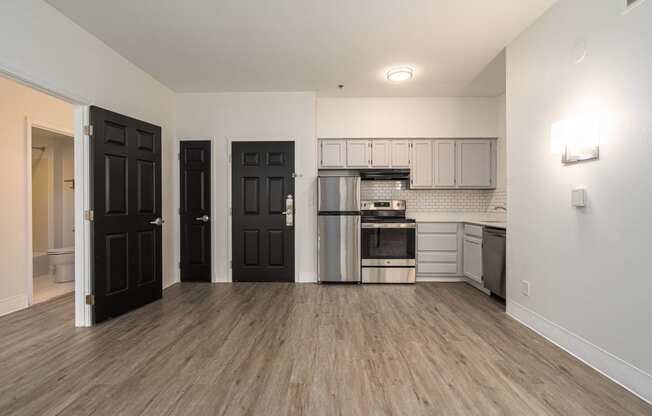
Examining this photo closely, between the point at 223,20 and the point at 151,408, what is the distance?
2.94 m

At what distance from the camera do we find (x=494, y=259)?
12.3 ft

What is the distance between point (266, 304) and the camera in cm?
366

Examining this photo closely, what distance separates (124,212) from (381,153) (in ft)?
11.4

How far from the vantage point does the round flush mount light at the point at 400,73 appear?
3.82 meters

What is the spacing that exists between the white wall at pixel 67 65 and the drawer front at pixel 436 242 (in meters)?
3.68

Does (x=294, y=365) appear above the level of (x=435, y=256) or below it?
below

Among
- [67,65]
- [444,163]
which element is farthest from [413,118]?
[67,65]

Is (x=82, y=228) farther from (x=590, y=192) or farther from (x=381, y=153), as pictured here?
(x=590, y=192)

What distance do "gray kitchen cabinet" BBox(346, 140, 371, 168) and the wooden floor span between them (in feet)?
7.44

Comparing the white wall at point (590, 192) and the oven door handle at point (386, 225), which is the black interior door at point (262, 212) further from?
the white wall at point (590, 192)

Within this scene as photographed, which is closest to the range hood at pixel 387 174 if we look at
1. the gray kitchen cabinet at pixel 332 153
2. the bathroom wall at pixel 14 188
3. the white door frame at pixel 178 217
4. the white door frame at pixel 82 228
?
the gray kitchen cabinet at pixel 332 153

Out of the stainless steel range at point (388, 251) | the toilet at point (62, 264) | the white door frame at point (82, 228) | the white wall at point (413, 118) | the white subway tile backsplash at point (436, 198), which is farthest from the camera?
the white subway tile backsplash at point (436, 198)

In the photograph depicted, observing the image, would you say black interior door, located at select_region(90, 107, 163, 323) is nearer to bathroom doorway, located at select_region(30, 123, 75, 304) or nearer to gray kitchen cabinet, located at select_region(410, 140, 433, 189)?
bathroom doorway, located at select_region(30, 123, 75, 304)

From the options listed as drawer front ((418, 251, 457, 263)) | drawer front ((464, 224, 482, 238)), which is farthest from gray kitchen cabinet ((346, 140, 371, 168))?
drawer front ((464, 224, 482, 238))
